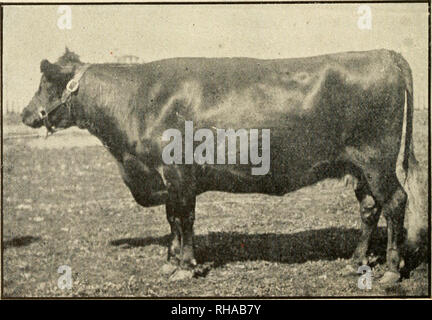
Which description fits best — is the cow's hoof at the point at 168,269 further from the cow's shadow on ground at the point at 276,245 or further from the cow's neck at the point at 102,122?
the cow's neck at the point at 102,122

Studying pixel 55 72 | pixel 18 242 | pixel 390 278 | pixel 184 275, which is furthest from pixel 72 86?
pixel 390 278

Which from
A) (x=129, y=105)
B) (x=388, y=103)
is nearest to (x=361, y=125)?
(x=388, y=103)

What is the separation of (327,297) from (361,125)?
2009mm

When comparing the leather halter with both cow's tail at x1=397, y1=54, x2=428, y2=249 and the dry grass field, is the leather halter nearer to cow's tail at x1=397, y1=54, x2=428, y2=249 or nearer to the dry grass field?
the dry grass field

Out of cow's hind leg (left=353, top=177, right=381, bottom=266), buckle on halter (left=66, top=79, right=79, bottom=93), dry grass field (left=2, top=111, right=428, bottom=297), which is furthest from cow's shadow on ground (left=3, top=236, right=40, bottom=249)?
cow's hind leg (left=353, top=177, right=381, bottom=266)

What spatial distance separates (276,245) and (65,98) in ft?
9.97

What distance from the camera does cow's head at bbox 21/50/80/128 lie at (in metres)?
6.54

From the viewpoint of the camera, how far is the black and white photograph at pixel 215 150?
618 centimetres

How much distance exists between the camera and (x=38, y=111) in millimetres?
6605

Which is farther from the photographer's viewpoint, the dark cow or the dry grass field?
the dry grass field

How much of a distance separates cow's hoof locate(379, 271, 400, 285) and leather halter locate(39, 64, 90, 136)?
4.18 m

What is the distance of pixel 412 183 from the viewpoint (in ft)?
21.1

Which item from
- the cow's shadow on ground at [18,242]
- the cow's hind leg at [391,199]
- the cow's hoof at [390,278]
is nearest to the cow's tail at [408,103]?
the cow's hind leg at [391,199]

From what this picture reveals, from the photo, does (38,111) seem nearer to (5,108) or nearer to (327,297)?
(5,108)
